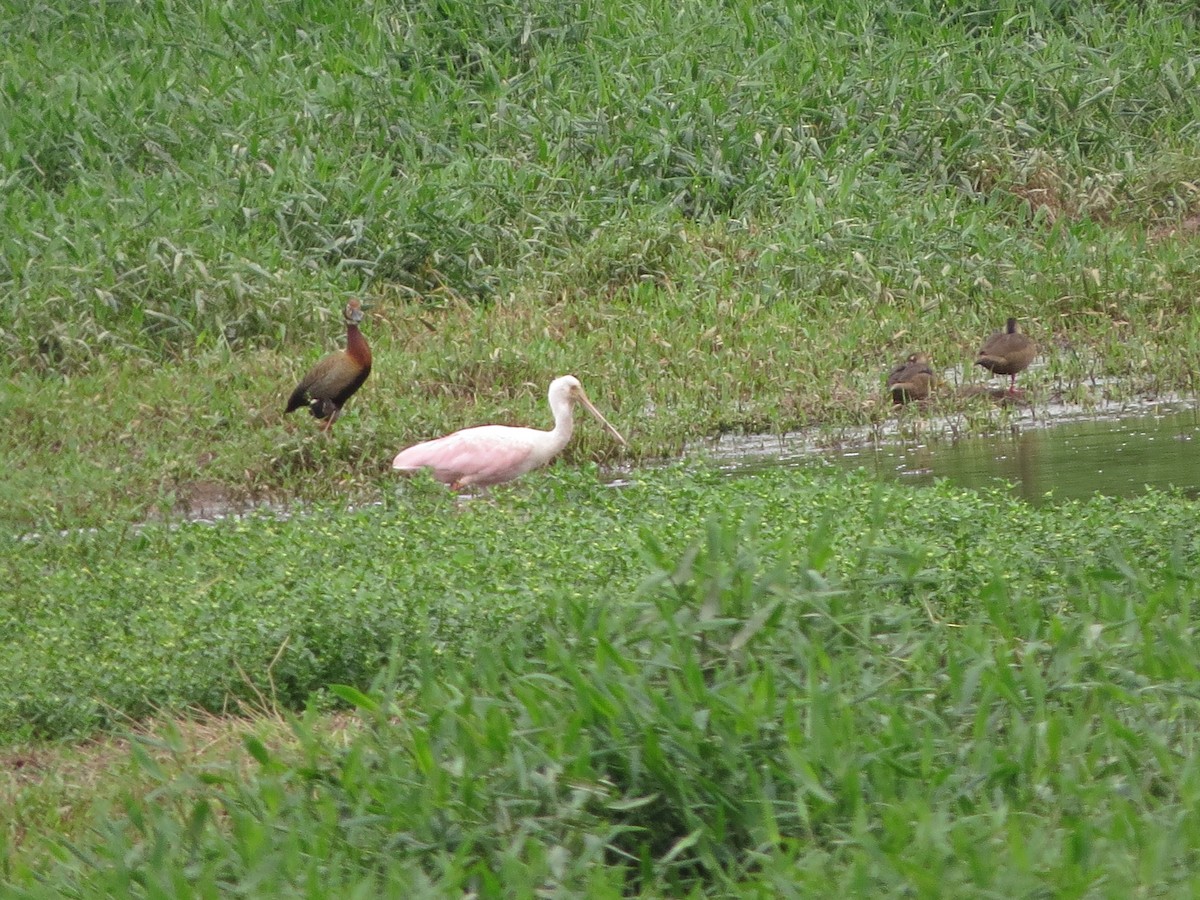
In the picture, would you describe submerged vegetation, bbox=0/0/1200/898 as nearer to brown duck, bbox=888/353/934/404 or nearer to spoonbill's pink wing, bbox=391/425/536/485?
brown duck, bbox=888/353/934/404

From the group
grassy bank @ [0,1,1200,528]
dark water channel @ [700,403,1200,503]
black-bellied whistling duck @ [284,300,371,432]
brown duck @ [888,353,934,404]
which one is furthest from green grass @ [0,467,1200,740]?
brown duck @ [888,353,934,404]

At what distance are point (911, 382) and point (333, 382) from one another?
338 centimetres

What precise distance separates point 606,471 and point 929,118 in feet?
22.3

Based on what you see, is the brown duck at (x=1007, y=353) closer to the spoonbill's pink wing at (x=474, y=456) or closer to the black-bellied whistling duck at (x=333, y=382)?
the spoonbill's pink wing at (x=474, y=456)

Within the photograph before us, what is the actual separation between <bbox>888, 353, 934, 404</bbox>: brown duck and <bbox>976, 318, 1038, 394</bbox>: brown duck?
0.37 m

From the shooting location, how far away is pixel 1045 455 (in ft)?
33.0

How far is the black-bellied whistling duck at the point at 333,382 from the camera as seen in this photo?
1095 centimetres

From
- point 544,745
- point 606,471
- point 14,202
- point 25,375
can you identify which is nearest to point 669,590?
point 544,745

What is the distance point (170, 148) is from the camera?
15711 millimetres

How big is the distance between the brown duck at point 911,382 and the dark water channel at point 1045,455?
1.02 ft

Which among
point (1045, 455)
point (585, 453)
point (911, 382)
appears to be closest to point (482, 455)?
point (585, 453)

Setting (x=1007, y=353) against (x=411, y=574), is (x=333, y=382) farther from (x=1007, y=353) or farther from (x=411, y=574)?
(x=411, y=574)

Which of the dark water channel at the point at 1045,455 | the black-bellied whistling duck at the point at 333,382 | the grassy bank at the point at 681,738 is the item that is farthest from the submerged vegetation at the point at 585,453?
the dark water channel at the point at 1045,455

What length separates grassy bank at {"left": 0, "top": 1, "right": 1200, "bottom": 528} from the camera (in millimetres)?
11492
